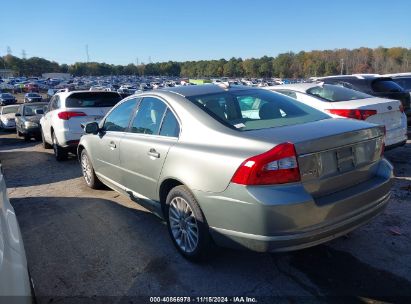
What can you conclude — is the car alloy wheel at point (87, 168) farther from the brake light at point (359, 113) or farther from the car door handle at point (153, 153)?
the brake light at point (359, 113)

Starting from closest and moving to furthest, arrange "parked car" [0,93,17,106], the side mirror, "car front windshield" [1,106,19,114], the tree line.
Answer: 1. the side mirror
2. "car front windshield" [1,106,19,114]
3. "parked car" [0,93,17,106]
4. the tree line

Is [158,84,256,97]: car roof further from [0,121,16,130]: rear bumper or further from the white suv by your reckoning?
[0,121,16,130]: rear bumper

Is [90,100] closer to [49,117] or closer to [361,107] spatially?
[49,117]

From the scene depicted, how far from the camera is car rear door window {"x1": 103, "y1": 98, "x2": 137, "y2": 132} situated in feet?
15.2

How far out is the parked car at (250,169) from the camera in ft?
9.01

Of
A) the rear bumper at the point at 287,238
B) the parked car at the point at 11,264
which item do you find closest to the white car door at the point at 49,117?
the rear bumper at the point at 287,238

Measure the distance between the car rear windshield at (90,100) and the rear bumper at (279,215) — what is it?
20.6 feet

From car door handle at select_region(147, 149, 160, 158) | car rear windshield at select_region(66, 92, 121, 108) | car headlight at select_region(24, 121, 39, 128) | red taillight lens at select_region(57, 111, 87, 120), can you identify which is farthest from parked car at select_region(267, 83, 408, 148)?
car headlight at select_region(24, 121, 39, 128)

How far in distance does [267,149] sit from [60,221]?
3260mm

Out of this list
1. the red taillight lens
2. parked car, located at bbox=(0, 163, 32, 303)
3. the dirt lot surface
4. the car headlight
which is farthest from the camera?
the car headlight

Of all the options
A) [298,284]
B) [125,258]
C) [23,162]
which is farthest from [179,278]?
[23,162]

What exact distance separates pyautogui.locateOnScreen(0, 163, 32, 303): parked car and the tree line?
128407 mm

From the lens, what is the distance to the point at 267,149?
110 inches

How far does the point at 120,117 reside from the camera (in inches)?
191
